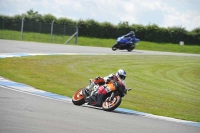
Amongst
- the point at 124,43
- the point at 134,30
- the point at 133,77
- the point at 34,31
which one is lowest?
the point at 133,77

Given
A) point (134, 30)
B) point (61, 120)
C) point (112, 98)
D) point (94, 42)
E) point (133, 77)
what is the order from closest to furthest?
1. point (61, 120)
2. point (112, 98)
3. point (133, 77)
4. point (94, 42)
5. point (134, 30)

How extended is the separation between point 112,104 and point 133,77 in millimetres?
11779

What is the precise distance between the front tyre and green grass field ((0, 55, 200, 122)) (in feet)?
7.26

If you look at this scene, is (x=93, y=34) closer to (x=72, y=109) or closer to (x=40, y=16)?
(x=40, y=16)

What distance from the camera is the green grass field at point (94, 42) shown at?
150 ft

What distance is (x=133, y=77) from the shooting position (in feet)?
83.7

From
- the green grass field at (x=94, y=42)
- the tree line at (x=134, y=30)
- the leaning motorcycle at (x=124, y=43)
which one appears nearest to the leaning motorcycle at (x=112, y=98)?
the leaning motorcycle at (x=124, y=43)

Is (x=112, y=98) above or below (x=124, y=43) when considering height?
below

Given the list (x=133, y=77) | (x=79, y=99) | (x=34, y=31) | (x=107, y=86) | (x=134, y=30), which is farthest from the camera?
(x=134, y=30)

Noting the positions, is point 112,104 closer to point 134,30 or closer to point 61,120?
point 61,120

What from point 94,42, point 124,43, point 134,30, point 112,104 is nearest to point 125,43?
point 124,43

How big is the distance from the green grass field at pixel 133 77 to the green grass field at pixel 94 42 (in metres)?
13.6

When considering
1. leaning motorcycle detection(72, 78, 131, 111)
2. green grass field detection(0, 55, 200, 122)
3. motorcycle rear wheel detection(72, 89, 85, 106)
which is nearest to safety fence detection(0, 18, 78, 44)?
green grass field detection(0, 55, 200, 122)

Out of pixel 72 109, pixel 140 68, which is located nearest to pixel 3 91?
pixel 72 109
